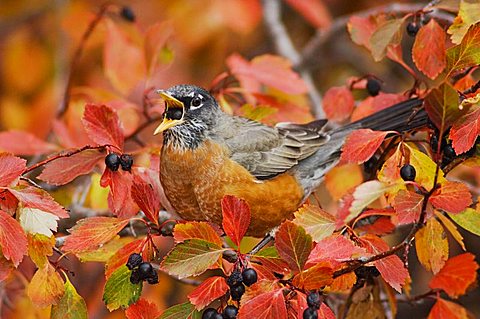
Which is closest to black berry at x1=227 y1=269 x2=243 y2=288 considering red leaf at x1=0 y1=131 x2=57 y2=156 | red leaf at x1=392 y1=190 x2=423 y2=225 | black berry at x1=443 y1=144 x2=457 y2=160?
red leaf at x1=392 y1=190 x2=423 y2=225

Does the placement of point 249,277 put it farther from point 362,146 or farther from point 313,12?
point 313,12

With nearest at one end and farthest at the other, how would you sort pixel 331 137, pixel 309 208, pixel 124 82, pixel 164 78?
pixel 309 208
pixel 331 137
pixel 124 82
pixel 164 78

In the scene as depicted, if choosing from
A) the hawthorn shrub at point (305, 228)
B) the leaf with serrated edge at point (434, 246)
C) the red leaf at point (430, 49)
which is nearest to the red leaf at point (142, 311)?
the hawthorn shrub at point (305, 228)

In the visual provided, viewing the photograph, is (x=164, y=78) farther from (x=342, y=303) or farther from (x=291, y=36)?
(x=342, y=303)

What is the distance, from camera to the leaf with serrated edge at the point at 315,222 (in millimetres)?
2316

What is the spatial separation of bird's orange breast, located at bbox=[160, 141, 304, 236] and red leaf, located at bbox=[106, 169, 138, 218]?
50 cm

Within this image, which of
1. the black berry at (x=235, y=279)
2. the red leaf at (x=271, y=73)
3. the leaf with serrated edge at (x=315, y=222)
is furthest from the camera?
the red leaf at (x=271, y=73)

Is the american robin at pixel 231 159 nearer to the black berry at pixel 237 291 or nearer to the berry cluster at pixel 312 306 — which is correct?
the black berry at pixel 237 291

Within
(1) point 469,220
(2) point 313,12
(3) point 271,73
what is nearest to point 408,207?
(1) point 469,220

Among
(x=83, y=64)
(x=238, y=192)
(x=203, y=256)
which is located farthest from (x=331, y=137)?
(x=83, y=64)

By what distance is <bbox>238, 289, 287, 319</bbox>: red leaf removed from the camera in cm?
210

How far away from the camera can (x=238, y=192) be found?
10.4ft

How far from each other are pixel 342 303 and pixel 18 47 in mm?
3725

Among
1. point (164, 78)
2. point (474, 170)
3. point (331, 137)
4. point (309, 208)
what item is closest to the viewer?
point (309, 208)
